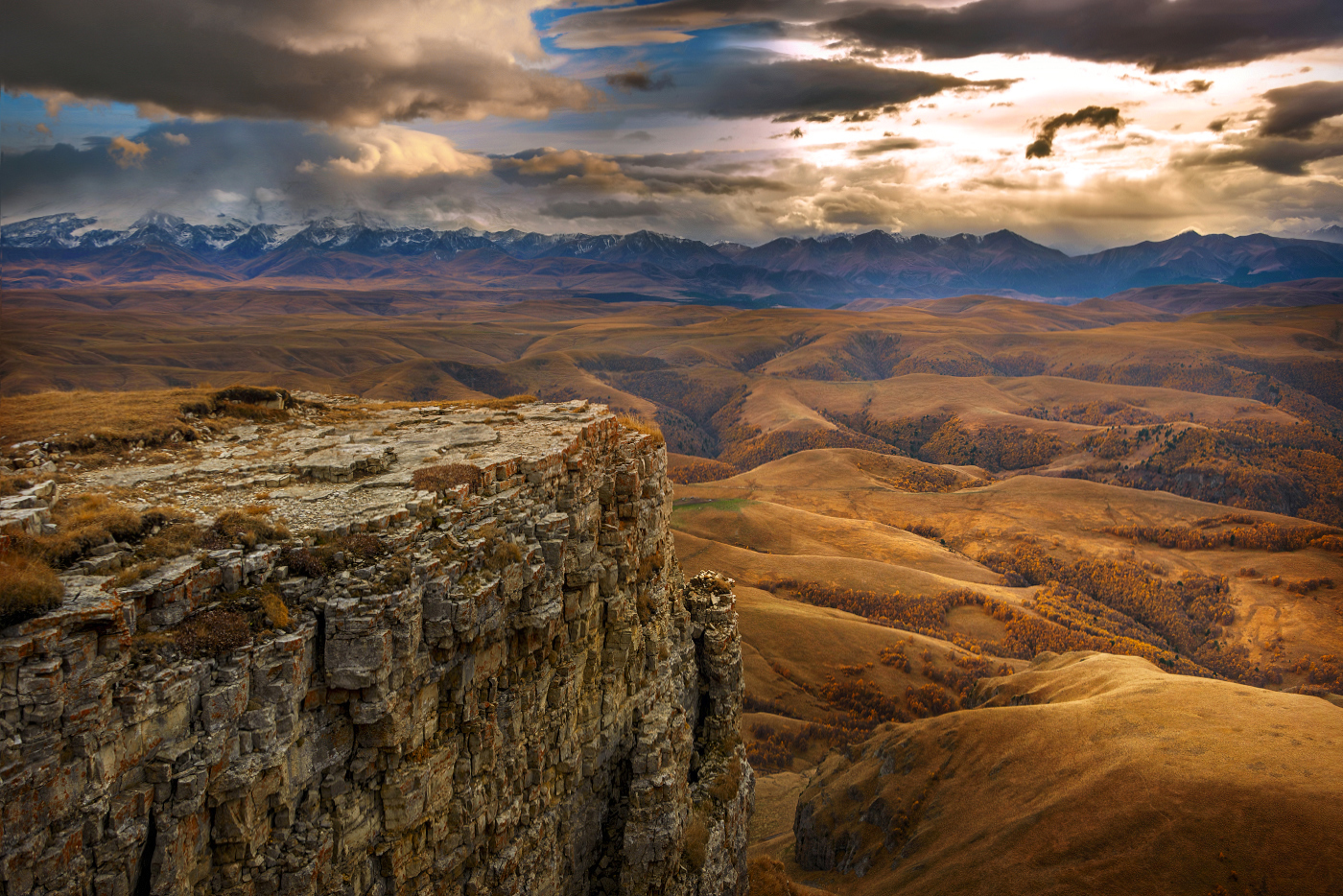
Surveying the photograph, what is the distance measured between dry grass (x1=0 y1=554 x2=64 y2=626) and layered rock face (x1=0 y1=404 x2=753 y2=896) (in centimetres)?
42

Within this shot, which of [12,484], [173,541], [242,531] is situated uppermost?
[12,484]

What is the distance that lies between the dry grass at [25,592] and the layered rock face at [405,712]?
0.42 metres

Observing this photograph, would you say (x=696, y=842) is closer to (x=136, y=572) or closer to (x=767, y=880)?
(x=767, y=880)

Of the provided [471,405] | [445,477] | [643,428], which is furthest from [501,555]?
[471,405]

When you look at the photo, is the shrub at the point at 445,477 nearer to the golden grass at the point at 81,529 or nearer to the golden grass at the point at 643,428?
the golden grass at the point at 81,529

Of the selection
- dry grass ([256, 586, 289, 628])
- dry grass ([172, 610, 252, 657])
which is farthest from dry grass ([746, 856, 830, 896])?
dry grass ([172, 610, 252, 657])

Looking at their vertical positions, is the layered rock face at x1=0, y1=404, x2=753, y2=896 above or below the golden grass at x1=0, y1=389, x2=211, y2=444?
below

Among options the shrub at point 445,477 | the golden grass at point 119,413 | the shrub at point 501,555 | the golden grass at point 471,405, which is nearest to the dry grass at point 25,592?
the shrub at point 445,477

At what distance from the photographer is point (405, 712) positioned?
20.7 m

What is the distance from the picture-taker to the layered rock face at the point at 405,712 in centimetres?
1434

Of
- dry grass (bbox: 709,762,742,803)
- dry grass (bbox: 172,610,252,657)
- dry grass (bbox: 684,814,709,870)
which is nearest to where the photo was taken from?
dry grass (bbox: 172,610,252,657)

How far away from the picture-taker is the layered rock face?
14336mm

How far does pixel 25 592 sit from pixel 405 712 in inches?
385

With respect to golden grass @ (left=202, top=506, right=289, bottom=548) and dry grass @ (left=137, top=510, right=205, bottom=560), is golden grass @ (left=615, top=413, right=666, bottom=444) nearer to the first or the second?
golden grass @ (left=202, top=506, right=289, bottom=548)
